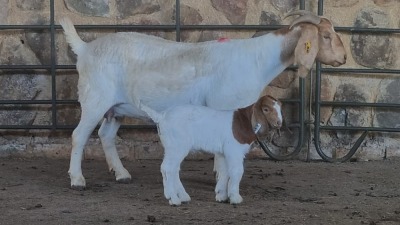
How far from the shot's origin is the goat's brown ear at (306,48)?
16.8 feet

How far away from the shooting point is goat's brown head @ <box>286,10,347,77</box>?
5.13 meters

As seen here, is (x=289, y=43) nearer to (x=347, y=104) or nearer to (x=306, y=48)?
(x=306, y=48)

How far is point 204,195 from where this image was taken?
502 centimetres

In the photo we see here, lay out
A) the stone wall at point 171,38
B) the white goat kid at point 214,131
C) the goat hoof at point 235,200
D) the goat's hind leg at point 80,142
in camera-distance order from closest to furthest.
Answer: the white goat kid at point 214,131 → the goat hoof at point 235,200 → the goat's hind leg at point 80,142 → the stone wall at point 171,38

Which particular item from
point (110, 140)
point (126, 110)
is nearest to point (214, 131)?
point (126, 110)

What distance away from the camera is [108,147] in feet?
Result: 18.7

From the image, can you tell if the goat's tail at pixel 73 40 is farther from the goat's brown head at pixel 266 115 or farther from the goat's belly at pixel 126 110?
the goat's brown head at pixel 266 115

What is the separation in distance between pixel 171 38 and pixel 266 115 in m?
2.32

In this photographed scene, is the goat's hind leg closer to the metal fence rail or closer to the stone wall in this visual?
the stone wall

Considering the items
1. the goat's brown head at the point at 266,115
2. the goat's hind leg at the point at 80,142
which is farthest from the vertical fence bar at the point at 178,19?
the goat's brown head at the point at 266,115

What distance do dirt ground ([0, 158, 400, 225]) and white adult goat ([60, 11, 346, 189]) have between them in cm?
34

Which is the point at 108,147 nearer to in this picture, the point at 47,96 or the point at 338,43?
the point at 47,96

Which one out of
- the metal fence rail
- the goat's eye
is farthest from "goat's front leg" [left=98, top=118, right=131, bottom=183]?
the metal fence rail

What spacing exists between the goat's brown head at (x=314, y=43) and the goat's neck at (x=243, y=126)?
30.8 inches
